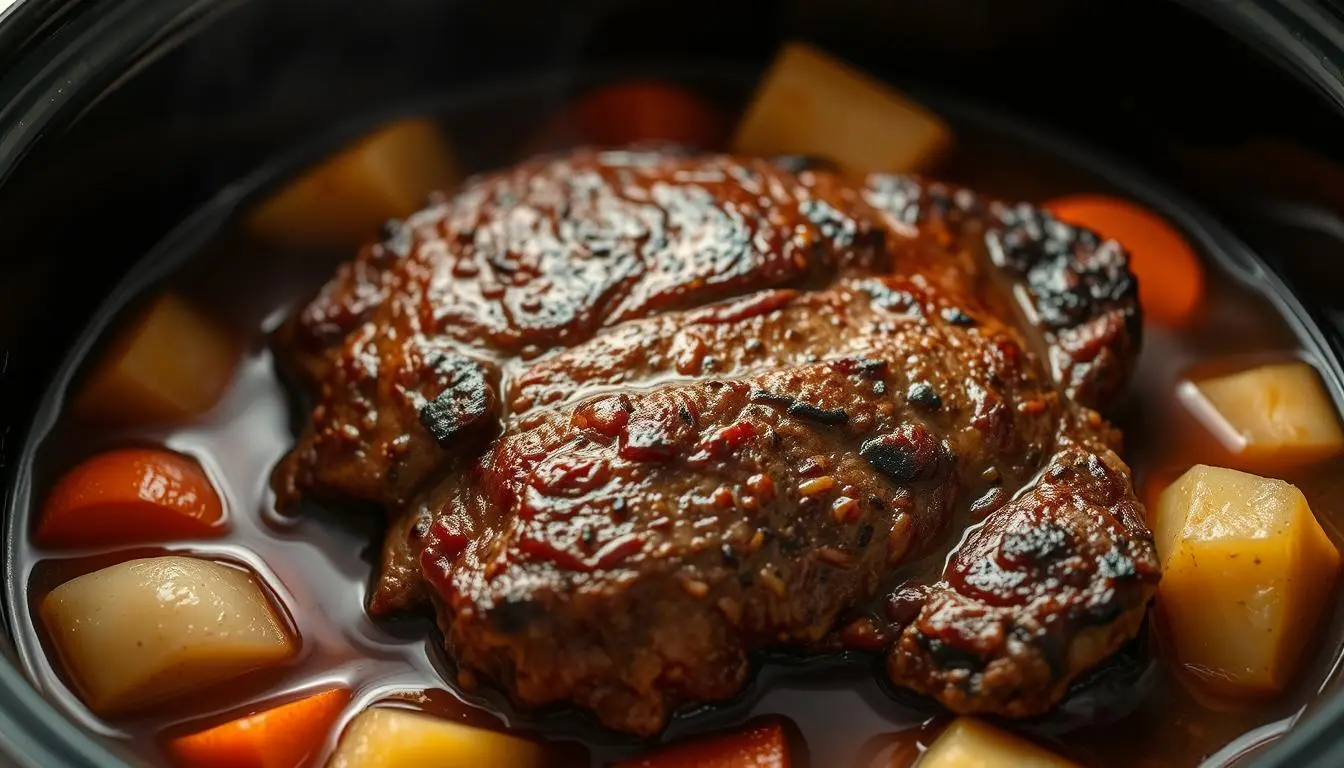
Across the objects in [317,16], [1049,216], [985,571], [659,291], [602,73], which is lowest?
[985,571]

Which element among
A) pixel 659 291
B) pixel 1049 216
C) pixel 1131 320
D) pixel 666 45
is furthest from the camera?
pixel 666 45

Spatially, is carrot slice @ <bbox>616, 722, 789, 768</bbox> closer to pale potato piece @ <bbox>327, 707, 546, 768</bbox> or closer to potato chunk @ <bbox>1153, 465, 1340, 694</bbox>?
pale potato piece @ <bbox>327, 707, 546, 768</bbox>

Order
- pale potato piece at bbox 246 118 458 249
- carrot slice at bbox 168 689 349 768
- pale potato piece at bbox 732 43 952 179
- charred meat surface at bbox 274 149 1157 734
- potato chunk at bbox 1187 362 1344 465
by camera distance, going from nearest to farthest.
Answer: charred meat surface at bbox 274 149 1157 734
carrot slice at bbox 168 689 349 768
potato chunk at bbox 1187 362 1344 465
pale potato piece at bbox 246 118 458 249
pale potato piece at bbox 732 43 952 179

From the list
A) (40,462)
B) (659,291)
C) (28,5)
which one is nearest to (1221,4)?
(659,291)

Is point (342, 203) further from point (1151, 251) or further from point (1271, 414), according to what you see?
point (1271, 414)

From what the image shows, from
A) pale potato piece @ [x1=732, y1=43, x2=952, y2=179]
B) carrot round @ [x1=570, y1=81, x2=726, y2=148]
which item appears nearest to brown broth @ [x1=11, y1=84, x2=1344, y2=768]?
pale potato piece @ [x1=732, y1=43, x2=952, y2=179]

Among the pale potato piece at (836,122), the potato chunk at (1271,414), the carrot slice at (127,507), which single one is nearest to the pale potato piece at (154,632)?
the carrot slice at (127,507)

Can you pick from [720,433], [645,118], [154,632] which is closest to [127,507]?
[154,632]

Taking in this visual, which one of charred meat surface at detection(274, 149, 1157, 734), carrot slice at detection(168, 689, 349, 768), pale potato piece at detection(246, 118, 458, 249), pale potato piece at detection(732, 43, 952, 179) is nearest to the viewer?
charred meat surface at detection(274, 149, 1157, 734)

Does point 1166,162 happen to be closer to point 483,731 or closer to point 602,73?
point 602,73
